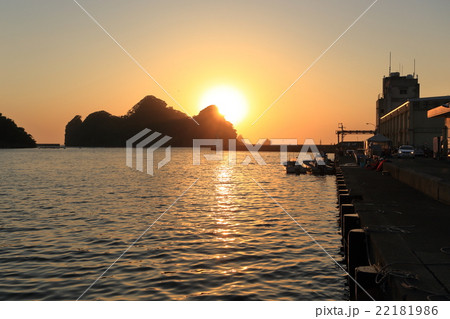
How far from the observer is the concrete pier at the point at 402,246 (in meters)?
8.44

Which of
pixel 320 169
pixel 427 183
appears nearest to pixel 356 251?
pixel 427 183

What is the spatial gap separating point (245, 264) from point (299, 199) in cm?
2337

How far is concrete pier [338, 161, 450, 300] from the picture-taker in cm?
844

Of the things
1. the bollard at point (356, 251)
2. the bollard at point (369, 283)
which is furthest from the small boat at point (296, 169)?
the bollard at point (369, 283)

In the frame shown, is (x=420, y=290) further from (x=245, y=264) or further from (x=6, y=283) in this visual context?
(x=6, y=283)

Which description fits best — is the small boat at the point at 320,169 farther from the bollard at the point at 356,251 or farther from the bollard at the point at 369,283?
the bollard at the point at 369,283

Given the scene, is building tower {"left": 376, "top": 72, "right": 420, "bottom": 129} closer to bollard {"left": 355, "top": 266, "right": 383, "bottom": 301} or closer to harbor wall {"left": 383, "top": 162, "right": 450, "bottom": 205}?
harbor wall {"left": 383, "top": 162, "right": 450, "bottom": 205}

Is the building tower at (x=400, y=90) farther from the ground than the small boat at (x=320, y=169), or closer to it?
farther from the ground

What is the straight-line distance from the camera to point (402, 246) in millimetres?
11320

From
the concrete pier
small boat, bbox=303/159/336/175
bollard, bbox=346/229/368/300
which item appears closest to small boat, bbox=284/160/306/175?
small boat, bbox=303/159/336/175

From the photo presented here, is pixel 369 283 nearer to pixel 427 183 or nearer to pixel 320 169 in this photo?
pixel 427 183

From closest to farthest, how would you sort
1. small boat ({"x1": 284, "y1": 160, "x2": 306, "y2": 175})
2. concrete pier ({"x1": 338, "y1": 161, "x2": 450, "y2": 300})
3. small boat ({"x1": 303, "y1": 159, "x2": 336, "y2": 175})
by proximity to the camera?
concrete pier ({"x1": 338, "y1": 161, "x2": 450, "y2": 300}) < small boat ({"x1": 303, "y1": 159, "x2": 336, "y2": 175}) < small boat ({"x1": 284, "y1": 160, "x2": 306, "y2": 175})

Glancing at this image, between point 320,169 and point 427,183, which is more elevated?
point 427,183

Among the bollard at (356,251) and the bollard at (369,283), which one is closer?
the bollard at (369,283)
